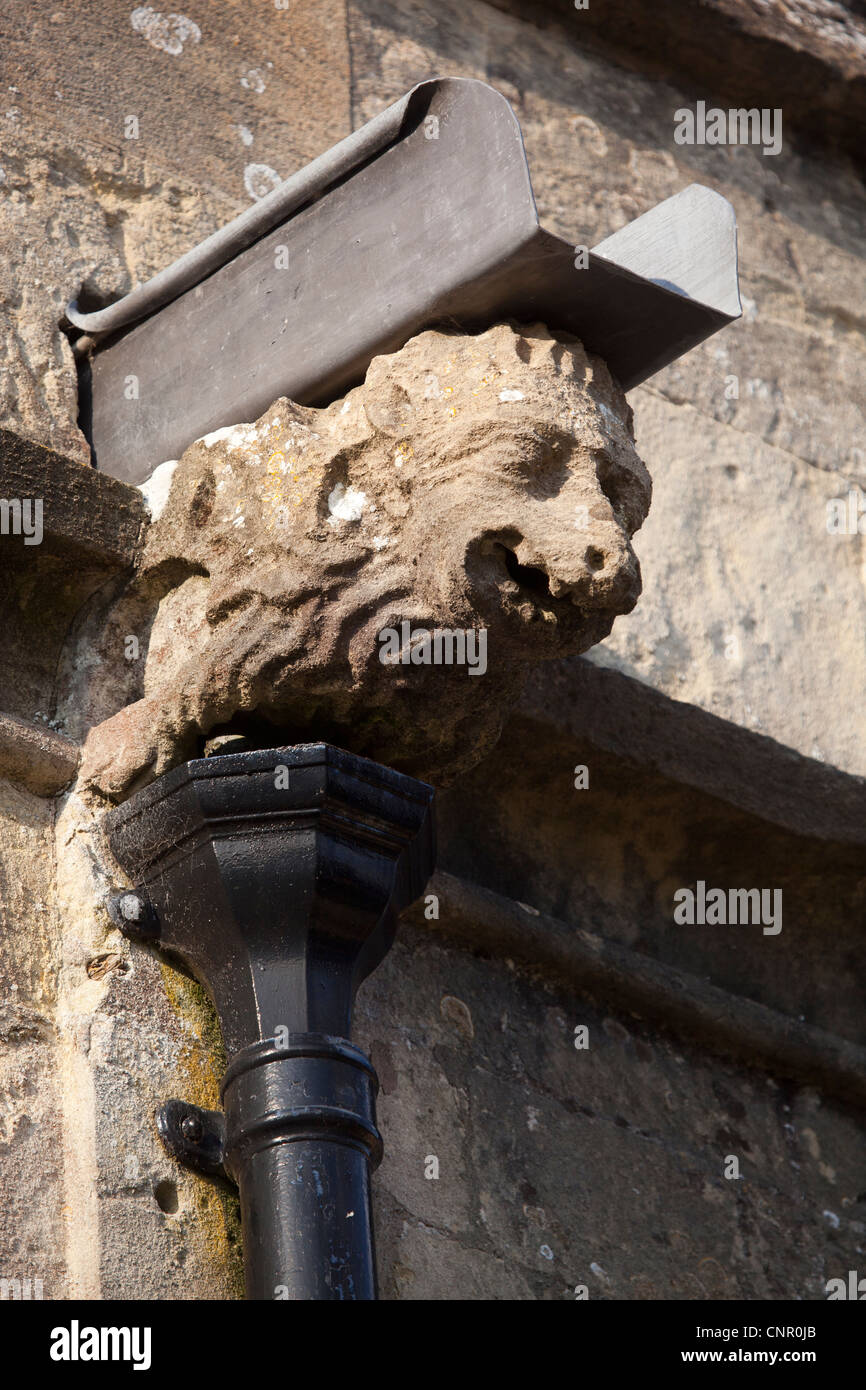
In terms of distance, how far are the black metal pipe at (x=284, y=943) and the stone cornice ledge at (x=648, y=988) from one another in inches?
16.7

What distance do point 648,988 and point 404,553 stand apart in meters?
1.12

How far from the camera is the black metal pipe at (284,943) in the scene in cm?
220

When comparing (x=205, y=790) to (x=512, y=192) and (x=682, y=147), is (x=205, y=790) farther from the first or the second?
(x=682, y=147)

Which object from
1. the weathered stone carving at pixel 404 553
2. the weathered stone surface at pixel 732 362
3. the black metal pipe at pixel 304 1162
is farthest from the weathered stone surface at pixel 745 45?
the black metal pipe at pixel 304 1162

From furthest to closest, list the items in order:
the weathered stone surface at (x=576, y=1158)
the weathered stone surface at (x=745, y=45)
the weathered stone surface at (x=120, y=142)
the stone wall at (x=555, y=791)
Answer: the weathered stone surface at (x=745, y=45), the weathered stone surface at (x=120, y=142), the weathered stone surface at (x=576, y=1158), the stone wall at (x=555, y=791)

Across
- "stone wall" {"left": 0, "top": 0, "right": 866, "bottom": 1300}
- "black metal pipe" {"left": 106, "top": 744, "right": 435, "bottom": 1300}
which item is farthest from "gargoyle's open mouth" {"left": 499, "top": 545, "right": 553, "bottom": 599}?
"stone wall" {"left": 0, "top": 0, "right": 866, "bottom": 1300}

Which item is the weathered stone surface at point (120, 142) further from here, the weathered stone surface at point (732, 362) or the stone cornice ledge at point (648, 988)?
the stone cornice ledge at point (648, 988)

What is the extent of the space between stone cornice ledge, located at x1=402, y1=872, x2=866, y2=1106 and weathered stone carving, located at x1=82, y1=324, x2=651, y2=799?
0.45 metres

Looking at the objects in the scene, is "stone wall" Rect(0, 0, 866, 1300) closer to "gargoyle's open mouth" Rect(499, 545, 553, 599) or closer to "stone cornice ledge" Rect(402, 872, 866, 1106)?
"stone cornice ledge" Rect(402, 872, 866, 1106)

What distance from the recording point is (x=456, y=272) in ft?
8.04

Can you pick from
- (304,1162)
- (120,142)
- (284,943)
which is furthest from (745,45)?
(304,1162)

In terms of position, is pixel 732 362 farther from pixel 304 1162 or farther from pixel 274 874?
pixel 304 1162

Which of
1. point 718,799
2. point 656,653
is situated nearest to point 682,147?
point 656,653

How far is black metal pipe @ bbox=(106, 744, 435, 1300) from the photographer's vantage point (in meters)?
2.20
